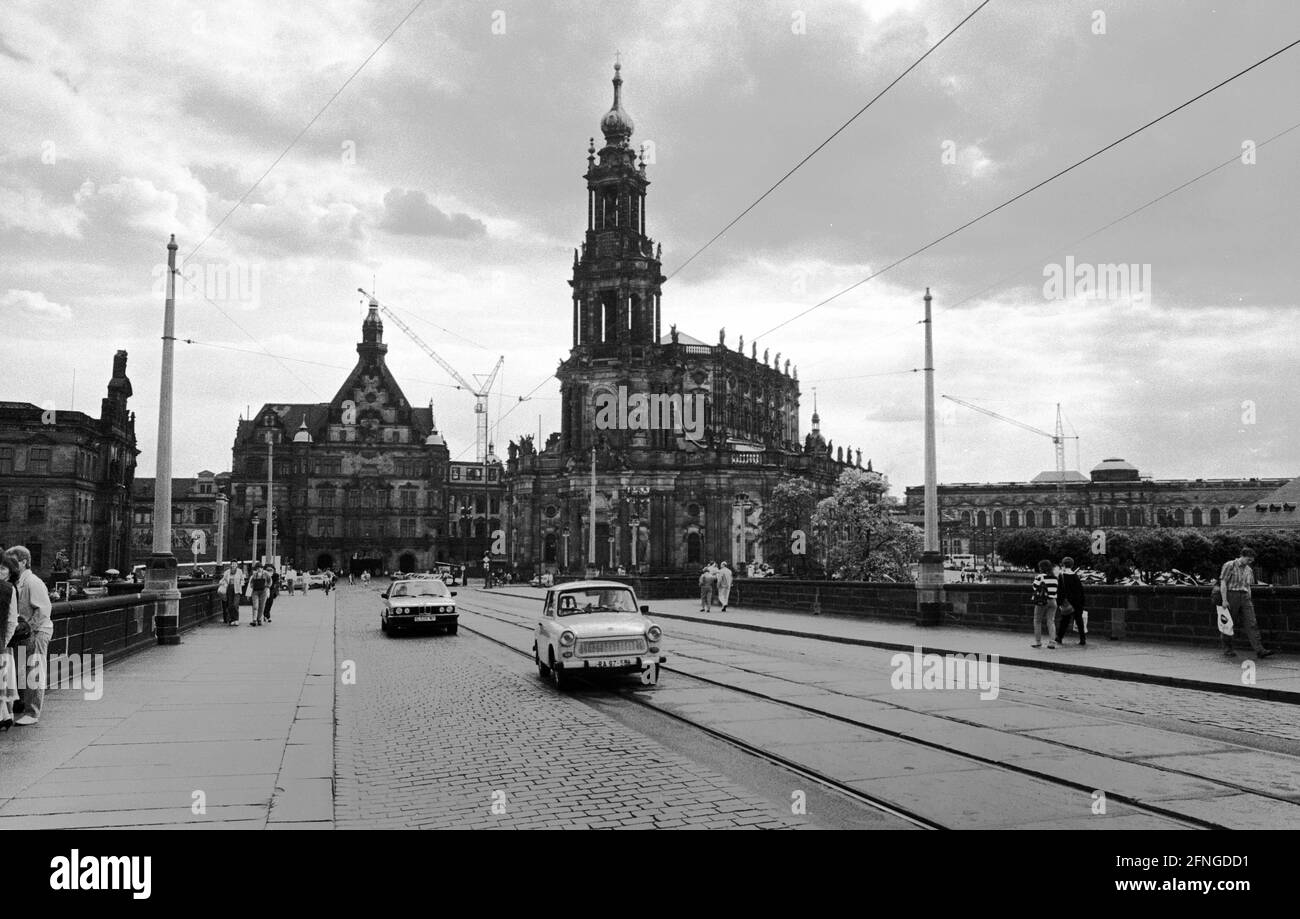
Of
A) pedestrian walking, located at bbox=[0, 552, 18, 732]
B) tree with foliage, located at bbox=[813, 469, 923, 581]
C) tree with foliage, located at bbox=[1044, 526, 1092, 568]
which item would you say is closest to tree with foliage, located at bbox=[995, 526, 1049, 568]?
tree with foliage, located at bbox=[1044, 526, 1092, 568]

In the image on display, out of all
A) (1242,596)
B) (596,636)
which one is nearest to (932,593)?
(1242,596)

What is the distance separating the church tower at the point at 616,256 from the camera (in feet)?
297

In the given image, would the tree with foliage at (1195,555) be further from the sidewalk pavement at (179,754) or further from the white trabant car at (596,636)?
the sidewalk pavement at (179,754)

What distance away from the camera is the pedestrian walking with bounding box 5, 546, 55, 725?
10547 millimetres

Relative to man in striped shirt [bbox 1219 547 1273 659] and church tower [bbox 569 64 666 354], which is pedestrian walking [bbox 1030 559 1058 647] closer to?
man in striped shirt [bbox 1219 547 1273 659]

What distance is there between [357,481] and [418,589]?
86646 mm

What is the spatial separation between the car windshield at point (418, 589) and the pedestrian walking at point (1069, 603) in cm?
1519

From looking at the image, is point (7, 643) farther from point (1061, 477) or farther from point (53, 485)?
point (1061, 477)

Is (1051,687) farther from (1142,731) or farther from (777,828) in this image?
(777,828)

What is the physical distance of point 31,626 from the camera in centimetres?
1066
